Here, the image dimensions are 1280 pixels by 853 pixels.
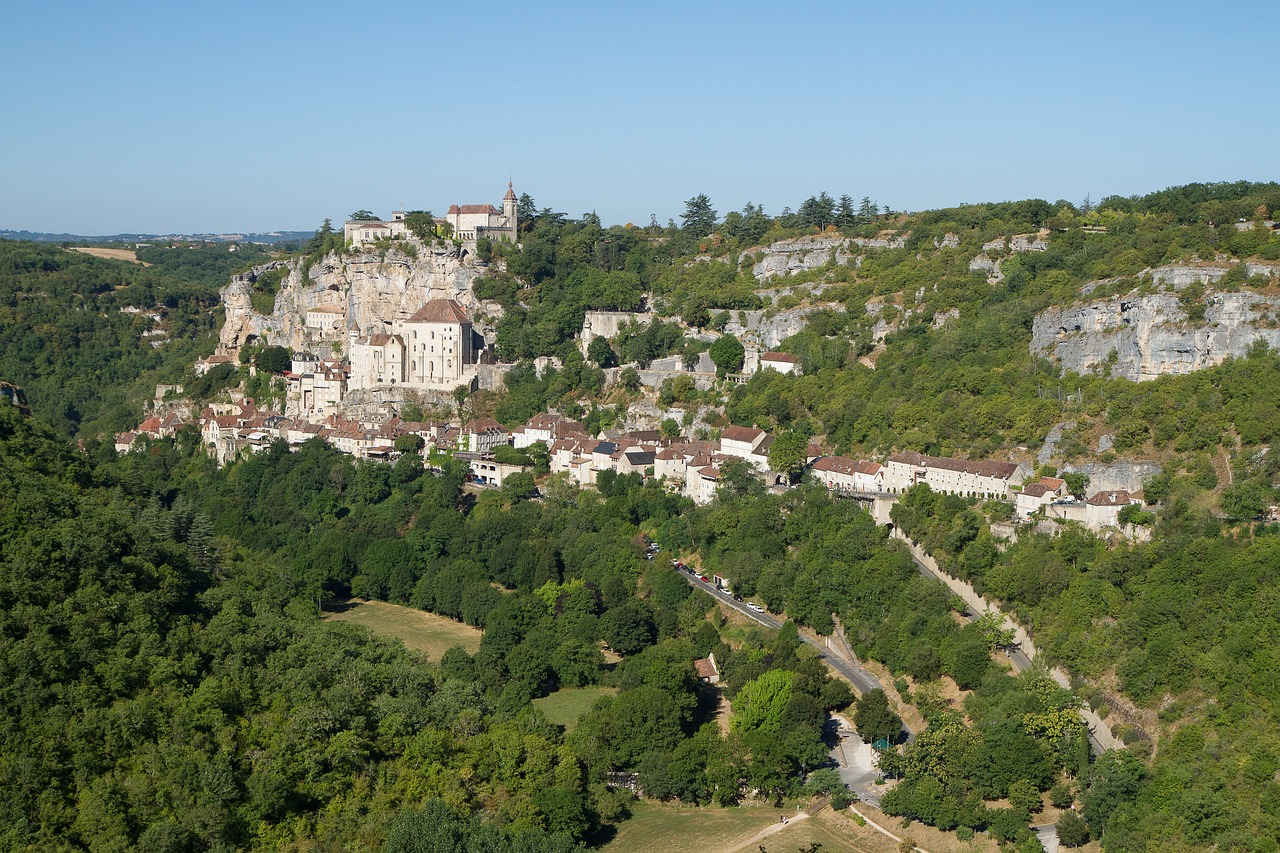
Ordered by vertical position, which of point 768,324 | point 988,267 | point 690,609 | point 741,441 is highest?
point 988,267

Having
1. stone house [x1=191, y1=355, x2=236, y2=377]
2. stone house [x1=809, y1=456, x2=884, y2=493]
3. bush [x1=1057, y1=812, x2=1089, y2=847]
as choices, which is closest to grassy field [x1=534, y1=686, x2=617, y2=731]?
stone house [x1=809, y1=456, x2=884, y2=493]

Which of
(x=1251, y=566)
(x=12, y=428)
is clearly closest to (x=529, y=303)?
(x=12, y=428)

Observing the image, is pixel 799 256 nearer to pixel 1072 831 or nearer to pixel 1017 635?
pixel 1017 635

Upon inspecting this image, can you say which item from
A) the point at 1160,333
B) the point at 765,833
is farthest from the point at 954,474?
the point at 765,833

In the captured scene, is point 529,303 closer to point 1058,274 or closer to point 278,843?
point 1058,274

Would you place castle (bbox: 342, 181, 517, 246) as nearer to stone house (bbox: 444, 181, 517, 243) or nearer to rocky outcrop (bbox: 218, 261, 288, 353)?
stone house (bbox: 444, 181, 517, 243)

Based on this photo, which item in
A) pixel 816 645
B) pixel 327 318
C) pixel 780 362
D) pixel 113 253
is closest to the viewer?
pixel 816 645

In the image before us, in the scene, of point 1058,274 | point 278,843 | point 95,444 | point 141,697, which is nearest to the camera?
point 278,843
